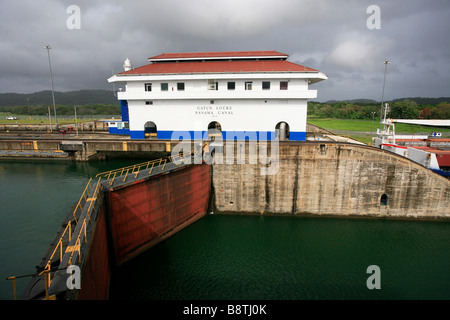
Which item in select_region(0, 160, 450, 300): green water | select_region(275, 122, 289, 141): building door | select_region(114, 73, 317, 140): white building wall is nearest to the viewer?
select_region(0, 160, 450, 300): green water

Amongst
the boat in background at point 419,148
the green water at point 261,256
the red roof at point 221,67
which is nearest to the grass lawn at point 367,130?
the boat in background at point 419,148

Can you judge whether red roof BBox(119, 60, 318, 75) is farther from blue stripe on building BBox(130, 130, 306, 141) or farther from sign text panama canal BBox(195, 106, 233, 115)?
blue stripe on building BBox(130, 130, 306, 141)

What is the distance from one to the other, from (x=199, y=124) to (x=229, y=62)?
8430mm

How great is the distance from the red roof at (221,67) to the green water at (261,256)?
580 inches

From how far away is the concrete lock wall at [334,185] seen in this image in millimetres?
19703

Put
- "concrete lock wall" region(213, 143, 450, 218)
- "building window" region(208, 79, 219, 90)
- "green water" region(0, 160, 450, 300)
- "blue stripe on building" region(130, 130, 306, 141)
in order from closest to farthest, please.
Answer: "green water" region(0, 160, 450, 300) < "concrete lock wall" region(213, 143, 450, 218) < "building window" region(208, 79, 219, 90) < "blue stripe on building" region(130, 130, 306, 141)

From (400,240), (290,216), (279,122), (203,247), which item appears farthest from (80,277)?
(279,122)

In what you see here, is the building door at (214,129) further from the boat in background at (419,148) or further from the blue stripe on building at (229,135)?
the boat in background at (419,148)

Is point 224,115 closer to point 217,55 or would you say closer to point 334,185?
point 217,55

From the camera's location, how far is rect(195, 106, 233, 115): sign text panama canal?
2561cm

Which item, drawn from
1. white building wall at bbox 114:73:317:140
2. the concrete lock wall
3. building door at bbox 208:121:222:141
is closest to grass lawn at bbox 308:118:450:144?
the concrete lock wall

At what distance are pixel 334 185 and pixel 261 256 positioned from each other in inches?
375

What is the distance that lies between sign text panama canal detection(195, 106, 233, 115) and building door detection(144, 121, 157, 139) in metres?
6.00

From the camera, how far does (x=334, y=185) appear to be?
20516 millimetres
